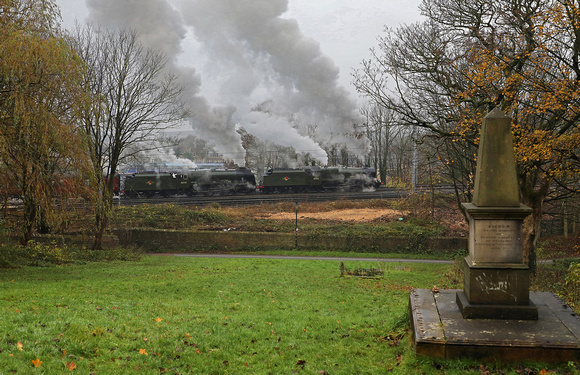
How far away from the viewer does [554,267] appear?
690 inches

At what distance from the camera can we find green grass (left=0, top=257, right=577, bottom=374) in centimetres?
542

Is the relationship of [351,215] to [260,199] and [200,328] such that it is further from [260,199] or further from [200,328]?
[200,328]

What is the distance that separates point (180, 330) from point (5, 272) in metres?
8.15

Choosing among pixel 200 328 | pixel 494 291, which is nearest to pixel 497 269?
pixel 494 291

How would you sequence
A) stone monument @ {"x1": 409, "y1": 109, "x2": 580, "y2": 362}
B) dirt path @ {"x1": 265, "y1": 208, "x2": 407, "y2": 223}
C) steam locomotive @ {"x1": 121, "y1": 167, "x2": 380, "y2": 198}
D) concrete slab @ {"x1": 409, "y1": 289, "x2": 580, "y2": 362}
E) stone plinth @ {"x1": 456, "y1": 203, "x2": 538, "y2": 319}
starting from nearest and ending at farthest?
concrete slab @ {"x1": 409, "y1": 289, "x2": 580, "y2": 362} → stone monument @ {"x1": 409, "y1": 109, "x2": 580, "y2": 362} → stone plinth @ {"x1": 456, "y1": 203, "x2": 538, "y2": 319} → dirt path @ {"x1": 265, "y1": 208, "x2": 407, "y2": 223} → steam locomotive @ {"x1": 121, "y1": 167, "x2": 380, "y2": 198}

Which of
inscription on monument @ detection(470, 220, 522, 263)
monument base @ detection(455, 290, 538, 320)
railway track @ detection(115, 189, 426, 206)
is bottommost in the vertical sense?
monument base @ detection(455, 290, 538, 320)

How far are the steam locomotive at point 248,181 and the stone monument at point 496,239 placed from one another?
32930 mm

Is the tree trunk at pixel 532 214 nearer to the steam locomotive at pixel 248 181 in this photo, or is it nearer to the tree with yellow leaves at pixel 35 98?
the tree with yellow leaves at pixel 35 98

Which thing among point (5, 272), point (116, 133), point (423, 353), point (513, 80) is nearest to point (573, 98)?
point (513, 80)

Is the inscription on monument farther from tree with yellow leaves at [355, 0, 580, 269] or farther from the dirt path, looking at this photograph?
the dirt path

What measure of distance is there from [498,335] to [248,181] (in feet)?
116

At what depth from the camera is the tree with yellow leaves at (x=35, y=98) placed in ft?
33.0

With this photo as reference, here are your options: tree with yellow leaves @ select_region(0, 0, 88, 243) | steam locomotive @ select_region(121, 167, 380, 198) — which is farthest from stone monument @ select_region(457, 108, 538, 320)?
steam locomotive @ select_region(121, 167, 380, 198)

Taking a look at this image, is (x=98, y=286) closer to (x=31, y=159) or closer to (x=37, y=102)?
(x=31, y=159)
